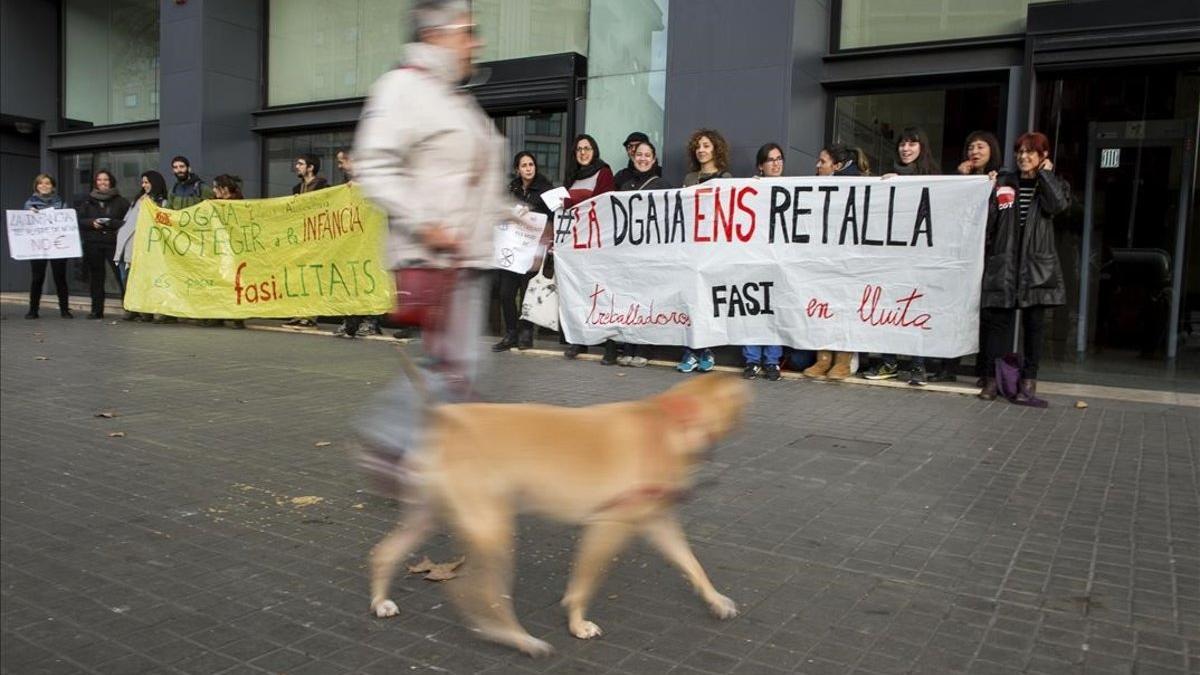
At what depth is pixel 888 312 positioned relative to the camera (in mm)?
7516

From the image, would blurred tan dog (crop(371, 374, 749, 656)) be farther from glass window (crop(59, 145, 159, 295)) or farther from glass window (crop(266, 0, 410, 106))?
glass window (crop(59, 145, 159, 295))

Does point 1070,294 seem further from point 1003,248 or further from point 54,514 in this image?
point 54,514

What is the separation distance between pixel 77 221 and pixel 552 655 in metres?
12.9

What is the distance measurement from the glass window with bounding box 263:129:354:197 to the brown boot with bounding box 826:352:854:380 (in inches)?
323

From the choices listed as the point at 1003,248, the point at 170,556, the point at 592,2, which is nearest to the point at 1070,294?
the point at 1003,248

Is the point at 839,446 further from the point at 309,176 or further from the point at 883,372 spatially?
the point at 309,176

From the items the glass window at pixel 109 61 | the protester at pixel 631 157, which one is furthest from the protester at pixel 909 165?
the glass window at pixel 109 61

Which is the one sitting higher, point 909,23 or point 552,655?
point 909,23

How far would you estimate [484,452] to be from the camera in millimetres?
2441

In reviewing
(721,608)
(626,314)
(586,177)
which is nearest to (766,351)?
(626,314)

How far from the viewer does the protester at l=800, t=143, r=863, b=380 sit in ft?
25.8

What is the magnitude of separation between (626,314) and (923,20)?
4295 mm

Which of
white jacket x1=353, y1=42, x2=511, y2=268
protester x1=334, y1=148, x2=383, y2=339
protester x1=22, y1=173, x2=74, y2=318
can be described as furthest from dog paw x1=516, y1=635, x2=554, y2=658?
protester x1=22, y1=173, x2=74, y2=318

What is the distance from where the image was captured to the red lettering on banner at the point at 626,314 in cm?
841
